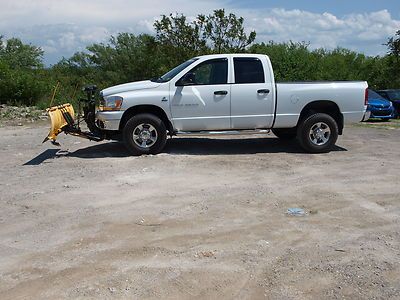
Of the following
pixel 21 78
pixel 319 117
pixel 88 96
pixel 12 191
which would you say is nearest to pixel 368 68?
pixel 21 78

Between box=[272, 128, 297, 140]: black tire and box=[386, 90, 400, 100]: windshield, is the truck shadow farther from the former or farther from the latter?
box=[386, 90, 400, 100]: windshield

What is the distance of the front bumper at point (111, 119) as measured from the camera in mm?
9742

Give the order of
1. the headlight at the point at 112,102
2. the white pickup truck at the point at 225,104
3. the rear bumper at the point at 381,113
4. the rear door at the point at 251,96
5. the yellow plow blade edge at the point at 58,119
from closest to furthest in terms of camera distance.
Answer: the yellow plow blade edge at the point at 58,119 → the headlight at the point at 112,102 → the white pickup truck at the point at 225,104 → the rear door at the point at 251,96 → the rear bumper at the point at 381,113

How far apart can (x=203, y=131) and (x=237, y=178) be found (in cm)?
221

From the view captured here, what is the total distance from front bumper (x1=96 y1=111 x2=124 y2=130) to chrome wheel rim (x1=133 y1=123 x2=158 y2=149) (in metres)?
0.38

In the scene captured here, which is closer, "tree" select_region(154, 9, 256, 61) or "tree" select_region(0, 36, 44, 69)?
"tree" select_region(154, 9, 256, 61)

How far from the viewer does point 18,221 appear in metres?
6.02

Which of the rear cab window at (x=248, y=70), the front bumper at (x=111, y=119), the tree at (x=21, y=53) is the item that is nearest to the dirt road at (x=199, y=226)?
the front bumper at (x=111, y=119)

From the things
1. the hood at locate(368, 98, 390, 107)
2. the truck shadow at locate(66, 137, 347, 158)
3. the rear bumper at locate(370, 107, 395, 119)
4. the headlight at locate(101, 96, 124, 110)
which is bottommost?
the rear bumper at locate(370, 107, 395, 119)

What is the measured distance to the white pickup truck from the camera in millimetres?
9828

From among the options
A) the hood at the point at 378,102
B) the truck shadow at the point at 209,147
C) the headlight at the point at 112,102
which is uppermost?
the headlight at the point at 112,102

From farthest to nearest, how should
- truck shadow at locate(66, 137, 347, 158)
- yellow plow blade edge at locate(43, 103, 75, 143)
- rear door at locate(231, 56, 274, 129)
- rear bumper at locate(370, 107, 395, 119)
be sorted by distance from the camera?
rear bumper at locate(370, 107, 395, 119) < truck shadow at locate(66, 137, 347, 158) < rear door at locate(231, 56, 274, 129) < yellow plow blade edge at locate(43, 103, 75, 143)

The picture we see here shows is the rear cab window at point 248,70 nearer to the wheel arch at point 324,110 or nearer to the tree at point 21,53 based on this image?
the wheel arch at point 324,110

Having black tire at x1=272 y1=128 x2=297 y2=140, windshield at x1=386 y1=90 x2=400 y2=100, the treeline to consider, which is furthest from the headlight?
windshield at x1=386 y1=90 x2=400 y2=100
